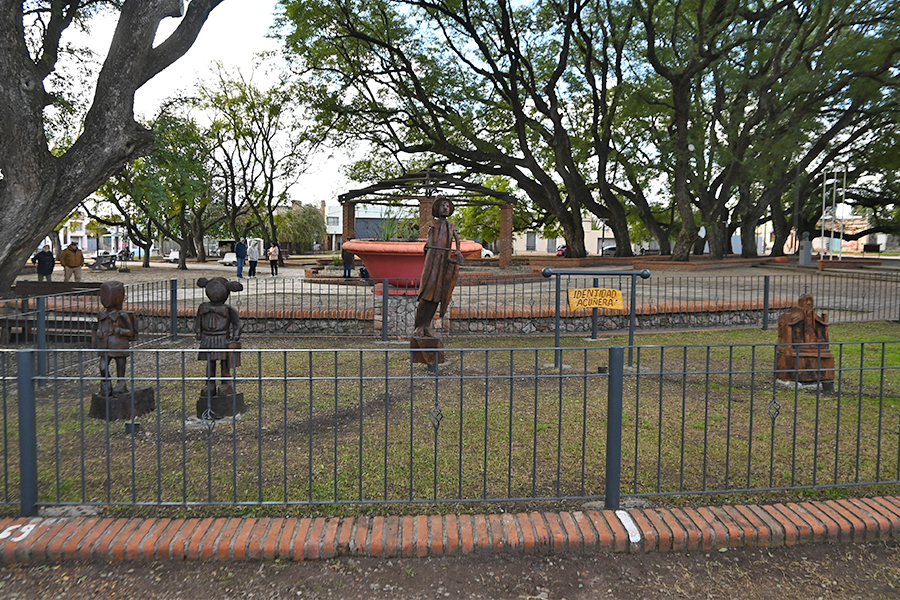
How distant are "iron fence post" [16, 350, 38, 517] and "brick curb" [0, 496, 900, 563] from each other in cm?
12

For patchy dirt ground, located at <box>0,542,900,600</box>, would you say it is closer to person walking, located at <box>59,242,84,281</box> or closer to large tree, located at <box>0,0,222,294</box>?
large tree, located at <box>0,0,222,294</box>

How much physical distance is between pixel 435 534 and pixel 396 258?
27.0ft

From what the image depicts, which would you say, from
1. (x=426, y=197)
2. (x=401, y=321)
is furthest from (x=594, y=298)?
(x=426, y=197)

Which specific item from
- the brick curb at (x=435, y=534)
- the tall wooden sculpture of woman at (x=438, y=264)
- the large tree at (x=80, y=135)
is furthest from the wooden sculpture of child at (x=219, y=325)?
the large tree at (x=80, y=135)

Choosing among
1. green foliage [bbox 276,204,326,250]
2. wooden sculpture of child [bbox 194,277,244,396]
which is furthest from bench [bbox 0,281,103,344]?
green foliage [bbox 276,204,326,250]

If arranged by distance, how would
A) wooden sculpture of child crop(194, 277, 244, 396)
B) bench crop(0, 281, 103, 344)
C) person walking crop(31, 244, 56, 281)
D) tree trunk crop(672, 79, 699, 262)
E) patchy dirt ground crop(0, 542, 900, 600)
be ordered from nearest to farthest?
patchy dirt ground crop(0, 542, 900, 600)
wooden sculpture of child crop(194, 277, 244, 396)
bench crop(0, 281, 103, 344)
person walking crop(31, 244, 56, 281)
tree trunk crop(672, 79, 699, 262)

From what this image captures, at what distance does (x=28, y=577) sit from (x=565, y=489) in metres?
2.87

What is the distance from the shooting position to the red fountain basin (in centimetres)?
1068

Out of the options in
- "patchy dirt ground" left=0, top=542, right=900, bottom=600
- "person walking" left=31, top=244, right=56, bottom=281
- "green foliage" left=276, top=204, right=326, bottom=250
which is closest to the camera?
"patchy dirt ground" left=0, top=542, right=900, bottom=600

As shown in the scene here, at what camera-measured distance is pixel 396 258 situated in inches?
435

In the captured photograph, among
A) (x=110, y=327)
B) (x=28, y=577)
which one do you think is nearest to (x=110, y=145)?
(x=110, y=327)

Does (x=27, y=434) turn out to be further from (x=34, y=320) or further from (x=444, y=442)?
(x=34, y=320)

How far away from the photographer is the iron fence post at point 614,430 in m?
3.38

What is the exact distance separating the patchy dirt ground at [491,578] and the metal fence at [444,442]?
399mm
